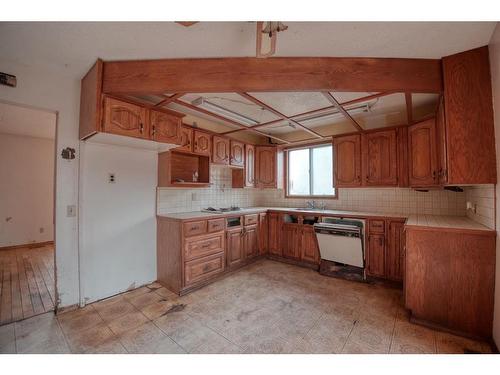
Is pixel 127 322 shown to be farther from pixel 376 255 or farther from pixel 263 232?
pixel 376 255

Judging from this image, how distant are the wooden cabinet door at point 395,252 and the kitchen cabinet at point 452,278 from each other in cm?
72

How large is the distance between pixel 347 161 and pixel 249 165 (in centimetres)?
169

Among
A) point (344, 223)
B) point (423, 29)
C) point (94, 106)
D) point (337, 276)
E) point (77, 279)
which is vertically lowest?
point (337, 276)

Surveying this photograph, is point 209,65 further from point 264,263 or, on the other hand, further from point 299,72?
point 264,263

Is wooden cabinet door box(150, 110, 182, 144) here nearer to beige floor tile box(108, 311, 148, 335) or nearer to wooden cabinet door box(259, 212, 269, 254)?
beige floor tile box(108, 311, 148, 335)

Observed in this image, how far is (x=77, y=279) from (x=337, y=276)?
10.2ft

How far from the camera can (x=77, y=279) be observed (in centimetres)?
217

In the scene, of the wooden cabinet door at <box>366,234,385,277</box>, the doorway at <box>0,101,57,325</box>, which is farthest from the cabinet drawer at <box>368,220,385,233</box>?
the doorway at <box>0,101,57,325</box>

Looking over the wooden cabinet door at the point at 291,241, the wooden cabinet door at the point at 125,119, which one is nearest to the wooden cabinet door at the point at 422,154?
the wooden cabinet door at the point at 291,241

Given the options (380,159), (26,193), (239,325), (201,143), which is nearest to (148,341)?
(239,325)

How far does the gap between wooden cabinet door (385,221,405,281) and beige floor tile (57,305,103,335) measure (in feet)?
10.6

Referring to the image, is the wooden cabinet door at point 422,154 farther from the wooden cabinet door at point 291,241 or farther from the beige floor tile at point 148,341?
the beige floor tile at point 148,341

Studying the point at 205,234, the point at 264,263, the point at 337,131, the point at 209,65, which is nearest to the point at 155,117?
Result: the point at 209,65

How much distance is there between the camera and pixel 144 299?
235 centimetres
